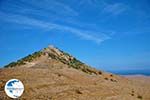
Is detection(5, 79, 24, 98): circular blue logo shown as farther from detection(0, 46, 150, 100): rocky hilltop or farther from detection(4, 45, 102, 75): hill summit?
detection(4, 45, 102, 75): hill summit

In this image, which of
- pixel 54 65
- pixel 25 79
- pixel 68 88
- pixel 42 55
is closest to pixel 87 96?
pixel 68 88

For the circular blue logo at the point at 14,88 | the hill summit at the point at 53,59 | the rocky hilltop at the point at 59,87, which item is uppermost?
the hill summit at the point at 53,59

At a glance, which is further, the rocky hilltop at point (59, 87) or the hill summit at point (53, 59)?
the hill summit at point (53, 59)

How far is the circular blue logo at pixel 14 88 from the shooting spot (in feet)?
46.8

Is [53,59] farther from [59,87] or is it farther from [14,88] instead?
[14,88]

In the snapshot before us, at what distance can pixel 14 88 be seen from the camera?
14.4 metres

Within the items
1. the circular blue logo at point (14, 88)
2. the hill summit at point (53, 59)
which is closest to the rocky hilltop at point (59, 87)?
the hill summit at point (53, 59)

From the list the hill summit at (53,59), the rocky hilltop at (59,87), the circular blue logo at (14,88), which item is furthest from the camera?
the hill summit at (53,59)

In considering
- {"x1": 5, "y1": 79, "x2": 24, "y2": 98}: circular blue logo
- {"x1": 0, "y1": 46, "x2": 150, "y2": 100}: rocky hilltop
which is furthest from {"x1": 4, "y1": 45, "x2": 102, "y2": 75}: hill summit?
{"x1": 5, "y1": 79, "x2": 24, "y2": 98}: circular blue logo

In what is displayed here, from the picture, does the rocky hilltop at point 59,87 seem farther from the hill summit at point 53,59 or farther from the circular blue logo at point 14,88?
the circular blue logo at point 14,88

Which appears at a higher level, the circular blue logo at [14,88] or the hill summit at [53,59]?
the hill summit at [53,59]

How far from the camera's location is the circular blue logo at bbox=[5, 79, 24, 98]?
46.8ft

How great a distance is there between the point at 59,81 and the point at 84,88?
278 cm

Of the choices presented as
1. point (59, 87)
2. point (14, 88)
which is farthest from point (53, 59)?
point (14, 88)
